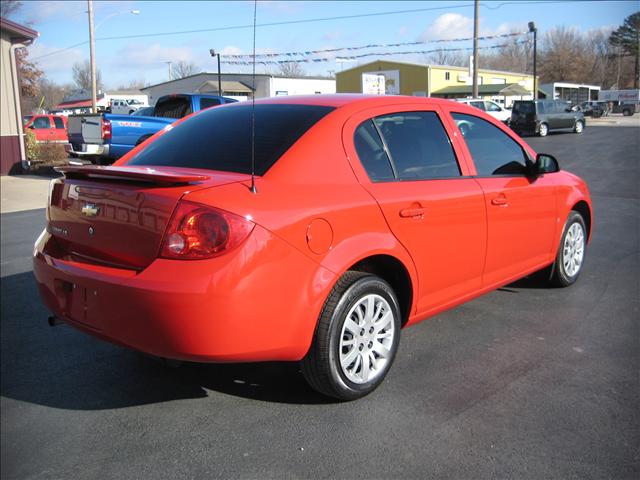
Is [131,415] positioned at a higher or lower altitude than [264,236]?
lower

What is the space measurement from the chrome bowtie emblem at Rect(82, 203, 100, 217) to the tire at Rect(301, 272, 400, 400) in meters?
1.27

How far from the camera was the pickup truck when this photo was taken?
41.2ft

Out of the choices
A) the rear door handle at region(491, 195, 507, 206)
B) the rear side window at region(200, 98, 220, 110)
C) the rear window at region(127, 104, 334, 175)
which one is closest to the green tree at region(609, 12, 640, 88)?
the rear side window at region(200, 98, 220, 110)

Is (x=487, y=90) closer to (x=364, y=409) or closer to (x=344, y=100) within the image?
(x=344, y=100)

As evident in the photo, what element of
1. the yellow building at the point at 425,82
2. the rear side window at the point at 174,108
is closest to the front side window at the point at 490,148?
the rear side window at the point at 174,108

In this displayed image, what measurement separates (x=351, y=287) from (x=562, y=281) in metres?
2.88

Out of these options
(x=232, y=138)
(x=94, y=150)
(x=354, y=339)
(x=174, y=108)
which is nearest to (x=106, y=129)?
(x=94, y=150)

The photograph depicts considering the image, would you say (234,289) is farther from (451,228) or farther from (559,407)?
(559,407)

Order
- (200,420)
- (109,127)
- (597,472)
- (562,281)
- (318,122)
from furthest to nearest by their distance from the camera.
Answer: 1. (109,127)
2. (562,281)
3. (318,122)
4. (200,420)
5. (597,472)

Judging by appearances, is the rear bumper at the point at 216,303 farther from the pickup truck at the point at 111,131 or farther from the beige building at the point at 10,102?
the beige building at the point at 10,102

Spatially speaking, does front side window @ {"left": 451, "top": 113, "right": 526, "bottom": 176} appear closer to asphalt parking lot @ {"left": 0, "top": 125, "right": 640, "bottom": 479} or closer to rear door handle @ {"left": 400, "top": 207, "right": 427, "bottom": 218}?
rear door handle @ {"left": 400, "top": 207, "right": 427, "bottom": 218}

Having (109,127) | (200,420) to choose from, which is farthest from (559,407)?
(109,127)

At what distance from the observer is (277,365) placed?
3660 mm

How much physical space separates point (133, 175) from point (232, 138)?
2.49 ft
